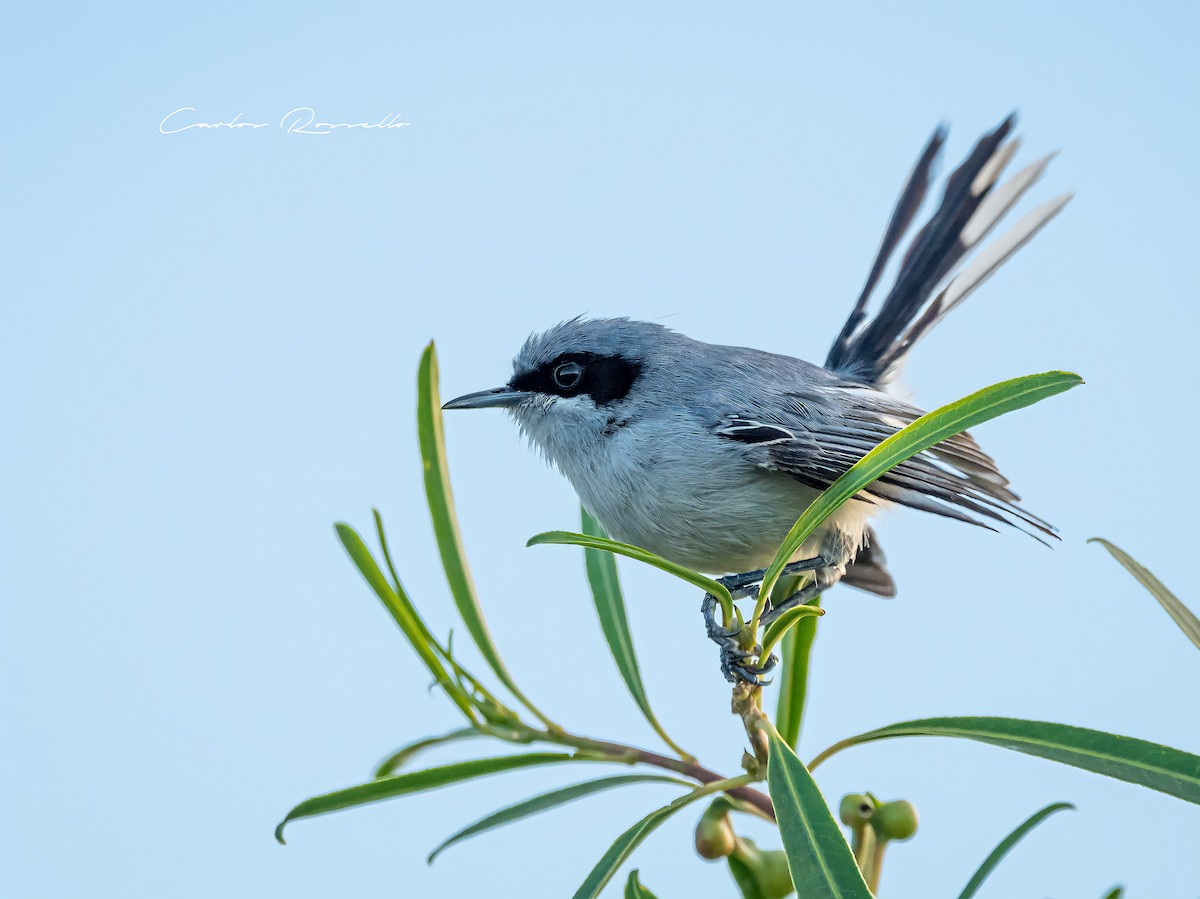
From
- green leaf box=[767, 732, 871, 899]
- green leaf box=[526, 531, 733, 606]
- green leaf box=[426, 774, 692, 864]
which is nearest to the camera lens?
green leaf box=[767, 732, 871, 899]

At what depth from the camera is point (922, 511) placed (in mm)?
1322

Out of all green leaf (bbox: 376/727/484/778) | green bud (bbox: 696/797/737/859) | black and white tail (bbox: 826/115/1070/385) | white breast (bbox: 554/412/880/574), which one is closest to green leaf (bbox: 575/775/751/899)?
green bud (bbox: 696/797/737/859)

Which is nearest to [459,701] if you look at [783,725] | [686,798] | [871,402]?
[686,798]

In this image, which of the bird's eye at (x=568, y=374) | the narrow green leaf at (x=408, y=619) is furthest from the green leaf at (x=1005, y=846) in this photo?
the bird's eye at (x=568, y=374)

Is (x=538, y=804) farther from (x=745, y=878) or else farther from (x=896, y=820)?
(x=896, y=820)

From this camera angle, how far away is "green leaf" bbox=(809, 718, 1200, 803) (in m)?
0.89

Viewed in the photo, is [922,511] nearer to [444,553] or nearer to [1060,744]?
[1060,744]

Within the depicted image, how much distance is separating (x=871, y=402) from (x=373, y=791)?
0.99 metres

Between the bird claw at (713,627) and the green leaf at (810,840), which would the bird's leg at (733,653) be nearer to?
the bird claw at (713,627)

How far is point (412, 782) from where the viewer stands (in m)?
1.17

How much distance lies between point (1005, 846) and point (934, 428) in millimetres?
500

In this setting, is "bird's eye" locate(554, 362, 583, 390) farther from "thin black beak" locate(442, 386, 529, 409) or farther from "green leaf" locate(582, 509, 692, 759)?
"green leaf" locate(582, 509, 692, 759)

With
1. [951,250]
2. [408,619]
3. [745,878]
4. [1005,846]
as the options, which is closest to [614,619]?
[408,619]

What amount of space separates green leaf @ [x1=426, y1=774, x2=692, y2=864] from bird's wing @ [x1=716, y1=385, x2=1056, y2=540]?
51 centimetres
